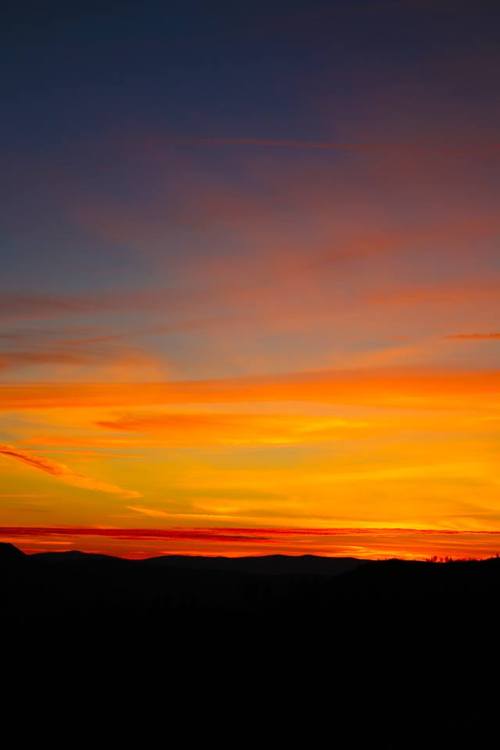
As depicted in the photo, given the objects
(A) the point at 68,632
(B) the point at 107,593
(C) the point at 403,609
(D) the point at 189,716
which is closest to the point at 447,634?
(C) the point at 403,609

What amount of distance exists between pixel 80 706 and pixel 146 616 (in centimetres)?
767

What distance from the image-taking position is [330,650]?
26.1m

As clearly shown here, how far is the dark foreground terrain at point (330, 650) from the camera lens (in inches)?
798

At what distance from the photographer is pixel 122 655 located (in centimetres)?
2806

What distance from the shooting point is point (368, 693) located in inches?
875

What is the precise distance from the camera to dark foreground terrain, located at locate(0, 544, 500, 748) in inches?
798

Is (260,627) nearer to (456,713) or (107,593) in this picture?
(456,713)

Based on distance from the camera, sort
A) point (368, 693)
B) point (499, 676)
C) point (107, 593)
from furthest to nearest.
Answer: point (107, 593) → point (368, 693) → point (499, 676)

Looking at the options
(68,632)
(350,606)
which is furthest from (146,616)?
(350,606)

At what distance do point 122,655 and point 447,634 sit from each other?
10369 millimetres

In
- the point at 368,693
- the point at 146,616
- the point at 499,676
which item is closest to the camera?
the point at 499,676

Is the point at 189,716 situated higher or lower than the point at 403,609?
lower

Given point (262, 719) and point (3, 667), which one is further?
point (3, 667)

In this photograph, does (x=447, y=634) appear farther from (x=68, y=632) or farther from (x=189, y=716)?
(x=68, y=632)
